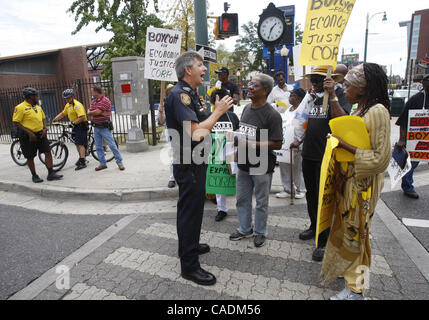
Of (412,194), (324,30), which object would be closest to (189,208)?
(324,30)

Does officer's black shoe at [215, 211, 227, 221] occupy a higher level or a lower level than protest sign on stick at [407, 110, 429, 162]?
lower

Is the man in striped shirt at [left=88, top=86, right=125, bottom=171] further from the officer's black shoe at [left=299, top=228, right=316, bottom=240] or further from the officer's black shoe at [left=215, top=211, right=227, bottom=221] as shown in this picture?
the officer's black shoe at [left=299, top=228, right=316, bottom=240]

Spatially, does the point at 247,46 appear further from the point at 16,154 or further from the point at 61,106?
the point at 16,154

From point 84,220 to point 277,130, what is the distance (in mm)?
3358

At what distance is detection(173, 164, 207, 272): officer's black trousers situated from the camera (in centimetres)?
283

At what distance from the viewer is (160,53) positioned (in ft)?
19.4

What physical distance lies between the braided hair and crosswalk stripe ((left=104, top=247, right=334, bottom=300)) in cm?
177

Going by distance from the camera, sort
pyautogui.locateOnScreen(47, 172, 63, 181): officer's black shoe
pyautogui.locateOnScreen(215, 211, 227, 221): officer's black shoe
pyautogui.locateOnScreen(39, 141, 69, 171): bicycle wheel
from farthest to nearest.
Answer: pyautogui.locateOnScreen(39, 141, 69, 171): bicycle wheel < pyautogui.locateOnScreen(47, 172, 63, 181): officer's black shoe < pyautogui.locateOnScreen(215, 211, 227, 221): officer's black shoe

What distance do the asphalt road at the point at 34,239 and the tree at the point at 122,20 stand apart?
9.72 m

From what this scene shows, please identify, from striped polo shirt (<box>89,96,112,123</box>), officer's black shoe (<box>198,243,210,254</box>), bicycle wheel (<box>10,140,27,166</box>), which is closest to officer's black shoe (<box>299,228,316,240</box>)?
officer's black shoe (<box>198,243,210,254</box>)

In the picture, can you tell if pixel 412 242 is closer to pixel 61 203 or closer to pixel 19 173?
pixel 61 203

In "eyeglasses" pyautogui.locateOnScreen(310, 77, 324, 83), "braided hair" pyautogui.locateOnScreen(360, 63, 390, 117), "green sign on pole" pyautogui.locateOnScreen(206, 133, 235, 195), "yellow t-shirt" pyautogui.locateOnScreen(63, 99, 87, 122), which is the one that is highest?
"eyeglasses" pyautogui.locateOnScreen(310, 77, 324, 83)

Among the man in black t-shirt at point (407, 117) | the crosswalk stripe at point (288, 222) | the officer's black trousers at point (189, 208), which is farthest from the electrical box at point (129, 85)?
the man in black t-shirt at point (407, 117)
